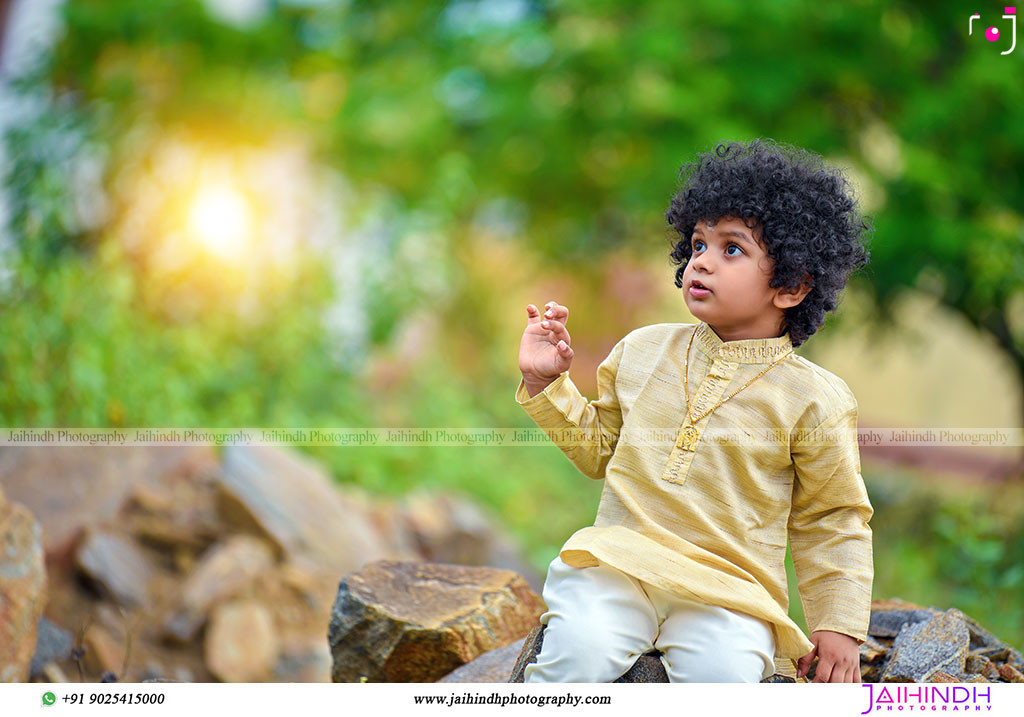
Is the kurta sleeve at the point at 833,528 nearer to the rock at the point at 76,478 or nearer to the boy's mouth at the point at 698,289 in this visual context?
the boy's mouth at the point at 698,289

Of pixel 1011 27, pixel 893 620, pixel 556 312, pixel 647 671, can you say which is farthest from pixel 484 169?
pixel 647 671

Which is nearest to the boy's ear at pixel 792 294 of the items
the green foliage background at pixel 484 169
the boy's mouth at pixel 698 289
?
the boy's mouth at pixel 698 289

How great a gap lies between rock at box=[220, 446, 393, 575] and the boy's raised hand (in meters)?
1.46

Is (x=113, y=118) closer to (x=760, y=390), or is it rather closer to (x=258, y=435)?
(x=258, y=435)

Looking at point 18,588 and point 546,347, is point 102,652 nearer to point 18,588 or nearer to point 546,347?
point 18,588

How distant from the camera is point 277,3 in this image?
620 centimetres

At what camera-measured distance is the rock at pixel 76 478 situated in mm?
2625

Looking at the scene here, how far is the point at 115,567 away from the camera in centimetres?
254

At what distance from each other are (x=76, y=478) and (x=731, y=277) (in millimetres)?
2114

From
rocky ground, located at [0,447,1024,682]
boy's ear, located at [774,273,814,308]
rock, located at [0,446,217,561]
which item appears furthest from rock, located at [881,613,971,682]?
rock, located at [0,446,217,561]

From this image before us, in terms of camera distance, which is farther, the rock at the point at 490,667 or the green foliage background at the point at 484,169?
the green foliage background at the point at 484,169

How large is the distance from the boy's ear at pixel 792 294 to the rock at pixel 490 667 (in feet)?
2.50

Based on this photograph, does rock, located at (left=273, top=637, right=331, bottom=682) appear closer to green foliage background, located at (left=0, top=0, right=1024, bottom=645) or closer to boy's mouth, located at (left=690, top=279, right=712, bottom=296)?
green foliage background, located at (left=0, top=0, right=1024, bottom=645)

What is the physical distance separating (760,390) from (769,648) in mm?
365
